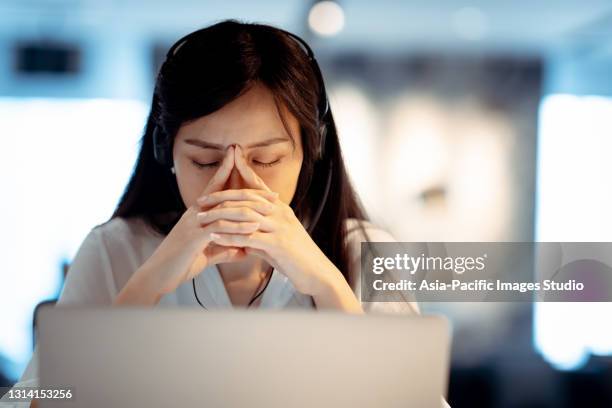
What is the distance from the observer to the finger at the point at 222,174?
3.17ft

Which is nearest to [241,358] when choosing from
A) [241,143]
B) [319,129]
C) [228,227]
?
[228,227]

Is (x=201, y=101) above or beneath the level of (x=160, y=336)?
above

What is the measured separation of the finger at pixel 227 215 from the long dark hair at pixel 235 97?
173 millimetres

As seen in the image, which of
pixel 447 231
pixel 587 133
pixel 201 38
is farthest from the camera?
pixel 447 231

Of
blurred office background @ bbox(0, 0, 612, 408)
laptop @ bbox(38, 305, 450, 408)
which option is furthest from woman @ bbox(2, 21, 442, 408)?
blurred office background @ bbox(0, 0, 612, 408)

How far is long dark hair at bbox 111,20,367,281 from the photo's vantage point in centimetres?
99

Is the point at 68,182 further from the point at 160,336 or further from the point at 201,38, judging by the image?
the point at 160,336

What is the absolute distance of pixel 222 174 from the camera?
967 millimetres

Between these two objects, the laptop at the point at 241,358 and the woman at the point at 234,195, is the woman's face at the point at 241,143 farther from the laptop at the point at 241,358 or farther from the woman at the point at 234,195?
the laptop at the point at 241,358

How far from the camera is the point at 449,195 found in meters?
2.08

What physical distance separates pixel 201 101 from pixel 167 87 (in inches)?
3.0

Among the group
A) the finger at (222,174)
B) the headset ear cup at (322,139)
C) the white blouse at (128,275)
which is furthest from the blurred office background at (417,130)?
the finger at (222,174)

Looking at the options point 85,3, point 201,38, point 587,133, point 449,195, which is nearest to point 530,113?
point 587,133

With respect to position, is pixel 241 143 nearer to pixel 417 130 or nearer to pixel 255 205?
pixel 255 205
